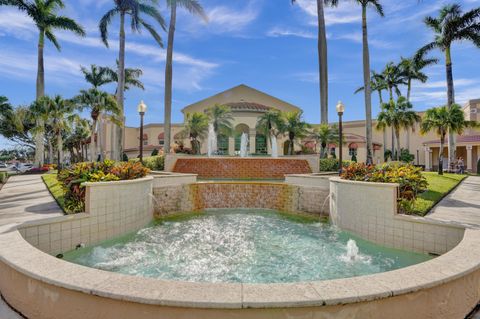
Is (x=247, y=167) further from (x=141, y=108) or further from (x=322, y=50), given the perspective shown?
(x=322, y=50)

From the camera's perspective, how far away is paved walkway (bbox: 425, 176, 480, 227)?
796cm

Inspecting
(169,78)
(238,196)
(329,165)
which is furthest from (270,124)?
(238,196)

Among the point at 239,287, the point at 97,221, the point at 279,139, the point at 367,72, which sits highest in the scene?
the point at 367,72

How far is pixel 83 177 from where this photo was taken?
8.52 metres

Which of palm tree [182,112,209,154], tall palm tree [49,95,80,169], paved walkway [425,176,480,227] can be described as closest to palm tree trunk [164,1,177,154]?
palm tree [182,112,209,154]

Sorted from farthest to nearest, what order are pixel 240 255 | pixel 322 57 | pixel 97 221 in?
pixel 322 57 < pixel 97 221 < pixel 240 255

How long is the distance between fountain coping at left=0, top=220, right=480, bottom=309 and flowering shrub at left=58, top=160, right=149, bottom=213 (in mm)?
4870

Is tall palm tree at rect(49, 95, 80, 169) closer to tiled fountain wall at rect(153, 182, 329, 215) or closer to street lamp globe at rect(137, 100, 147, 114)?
street lamp globe at rect(137, 100, 147, 114)

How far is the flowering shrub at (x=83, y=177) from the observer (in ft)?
26.8

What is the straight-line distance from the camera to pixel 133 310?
269 cm

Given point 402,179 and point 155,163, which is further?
point 155,163

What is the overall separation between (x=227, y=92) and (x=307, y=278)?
3789cm

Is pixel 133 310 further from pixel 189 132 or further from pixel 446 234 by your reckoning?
pixel 189 132

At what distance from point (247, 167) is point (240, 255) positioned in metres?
13.4
